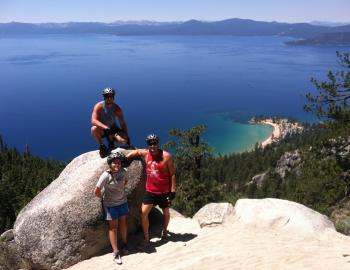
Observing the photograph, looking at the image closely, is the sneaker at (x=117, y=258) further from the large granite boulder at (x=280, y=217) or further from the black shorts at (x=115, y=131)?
the large granite boulder at (x=280, y=217)

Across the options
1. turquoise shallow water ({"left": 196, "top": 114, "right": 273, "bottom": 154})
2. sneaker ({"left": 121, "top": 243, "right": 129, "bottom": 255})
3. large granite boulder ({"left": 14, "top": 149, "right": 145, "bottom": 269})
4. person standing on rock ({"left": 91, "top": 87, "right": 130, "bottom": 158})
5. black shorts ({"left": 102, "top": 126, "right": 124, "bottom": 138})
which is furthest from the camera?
turquoise shallow water ({"left": 196, "top": 114, "right": 273, "bottom": 154})

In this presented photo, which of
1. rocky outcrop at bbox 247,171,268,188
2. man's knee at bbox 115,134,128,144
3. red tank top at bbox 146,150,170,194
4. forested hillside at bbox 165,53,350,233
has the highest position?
man's knee at bbox 115,134,128,144

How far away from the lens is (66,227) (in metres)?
10.0

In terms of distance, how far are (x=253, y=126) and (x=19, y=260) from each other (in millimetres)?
168377

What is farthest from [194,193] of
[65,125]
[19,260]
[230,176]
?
[65,125]

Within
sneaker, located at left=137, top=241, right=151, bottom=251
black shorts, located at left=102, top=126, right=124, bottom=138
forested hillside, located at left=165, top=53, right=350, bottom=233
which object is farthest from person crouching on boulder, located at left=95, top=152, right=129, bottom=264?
forested hillside, located at left=165, top=53, right=350, bottom=233

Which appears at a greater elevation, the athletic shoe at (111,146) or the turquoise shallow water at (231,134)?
the athletic shoe at (111,146)

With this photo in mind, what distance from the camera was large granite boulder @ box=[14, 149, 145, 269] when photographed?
1001cm

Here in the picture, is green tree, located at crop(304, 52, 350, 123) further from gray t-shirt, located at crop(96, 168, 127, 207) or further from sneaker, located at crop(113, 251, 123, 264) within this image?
sneaker, located at crop(113, 251, 123, 264)

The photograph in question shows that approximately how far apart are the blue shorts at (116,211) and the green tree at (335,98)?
41.0 feet

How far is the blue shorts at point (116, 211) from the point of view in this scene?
373 inches

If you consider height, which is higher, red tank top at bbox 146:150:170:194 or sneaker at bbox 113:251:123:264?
red tank top at bbox 146:150:170:194

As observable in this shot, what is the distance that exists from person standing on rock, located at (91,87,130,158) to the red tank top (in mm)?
1783

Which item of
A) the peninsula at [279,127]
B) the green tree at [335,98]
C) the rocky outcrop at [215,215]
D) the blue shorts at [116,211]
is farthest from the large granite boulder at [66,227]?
the peninsula at [279,127]
